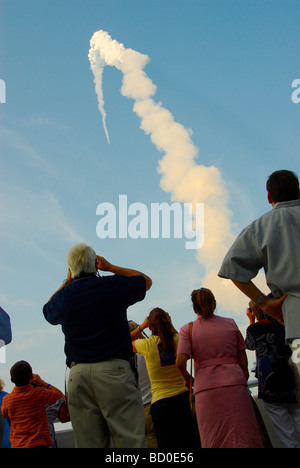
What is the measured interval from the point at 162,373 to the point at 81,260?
7.11ft

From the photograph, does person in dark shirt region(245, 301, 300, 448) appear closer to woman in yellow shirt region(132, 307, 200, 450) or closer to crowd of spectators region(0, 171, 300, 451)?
crowd of spectators region(0, 171, 300, 451)

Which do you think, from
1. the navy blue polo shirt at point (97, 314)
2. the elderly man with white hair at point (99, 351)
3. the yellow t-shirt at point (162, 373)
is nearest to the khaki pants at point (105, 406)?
the elderly man with white hair at point (99, 351)

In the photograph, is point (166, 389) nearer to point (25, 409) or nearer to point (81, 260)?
point (25, 409)

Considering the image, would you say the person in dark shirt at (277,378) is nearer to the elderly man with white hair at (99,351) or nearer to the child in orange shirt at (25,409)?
the elderly man with white hair at (99,351)

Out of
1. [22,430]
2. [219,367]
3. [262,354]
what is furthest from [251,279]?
[22,430]

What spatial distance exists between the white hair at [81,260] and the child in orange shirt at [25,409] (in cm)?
206

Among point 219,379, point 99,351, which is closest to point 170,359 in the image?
point 219,379

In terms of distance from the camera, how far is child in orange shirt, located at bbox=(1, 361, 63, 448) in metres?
4.68

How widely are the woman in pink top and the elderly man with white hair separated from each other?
113cm

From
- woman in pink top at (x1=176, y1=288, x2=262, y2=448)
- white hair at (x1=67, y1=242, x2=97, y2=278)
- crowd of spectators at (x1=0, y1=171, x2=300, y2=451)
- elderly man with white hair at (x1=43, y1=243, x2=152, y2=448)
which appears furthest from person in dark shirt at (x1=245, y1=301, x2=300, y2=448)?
white hair at (x1=67, y1=242, x2=97, y2=278)

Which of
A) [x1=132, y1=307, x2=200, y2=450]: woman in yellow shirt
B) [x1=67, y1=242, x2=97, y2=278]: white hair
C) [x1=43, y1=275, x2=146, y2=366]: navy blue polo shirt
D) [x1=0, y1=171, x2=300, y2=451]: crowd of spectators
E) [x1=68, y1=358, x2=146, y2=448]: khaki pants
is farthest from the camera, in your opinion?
[x1=132, y1=307, x2=200, y2=450]: woman in yellow shirt

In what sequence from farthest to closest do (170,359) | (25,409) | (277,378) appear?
(170,359) → (25,409) → (277,378)

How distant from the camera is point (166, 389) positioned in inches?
187
